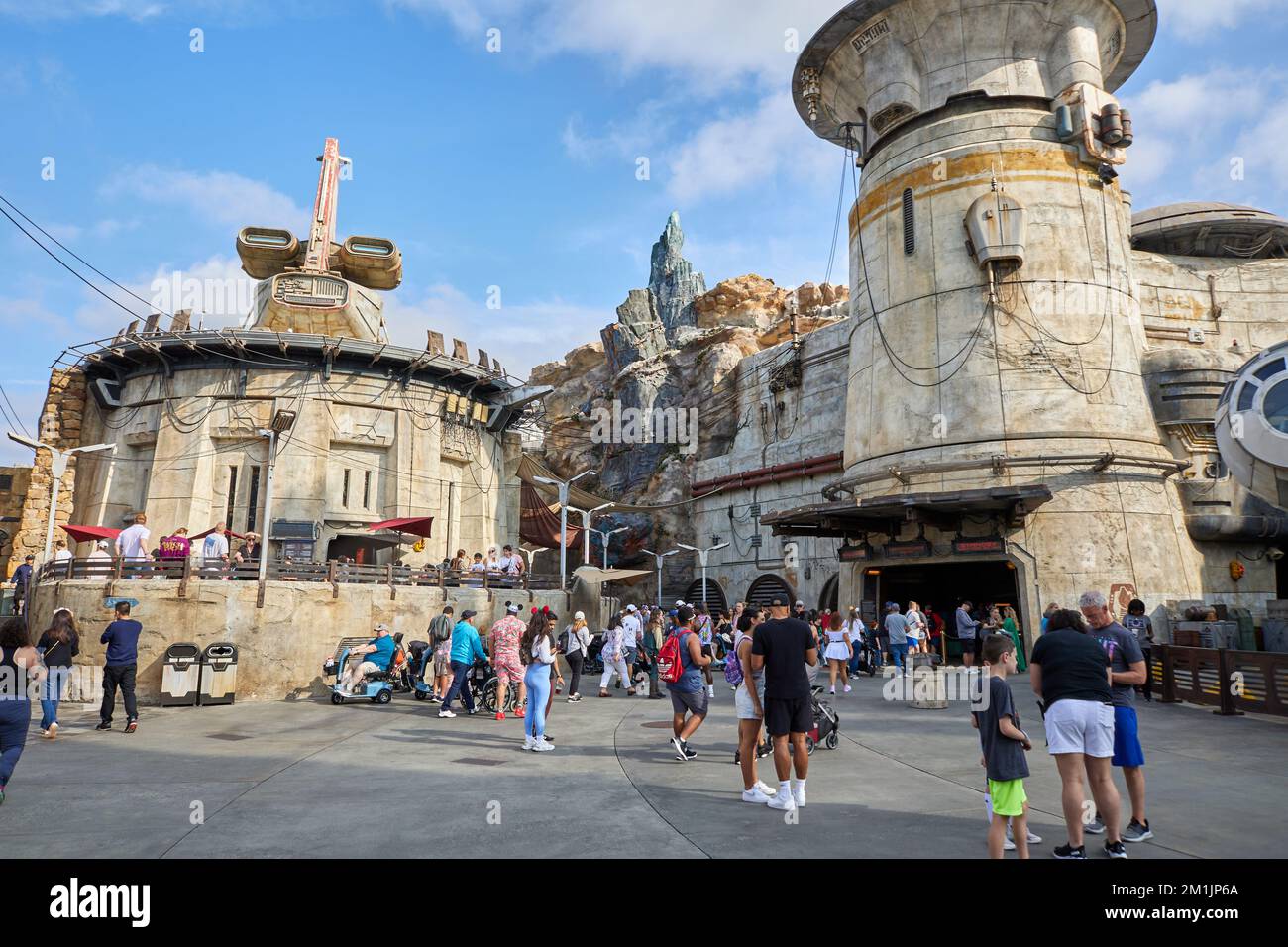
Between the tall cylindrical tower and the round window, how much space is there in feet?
18.9

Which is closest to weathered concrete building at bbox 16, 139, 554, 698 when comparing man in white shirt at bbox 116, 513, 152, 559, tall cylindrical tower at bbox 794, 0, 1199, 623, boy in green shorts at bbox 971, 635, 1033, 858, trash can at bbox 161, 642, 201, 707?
man in white shirt at bbox 116, 513, 152, 559

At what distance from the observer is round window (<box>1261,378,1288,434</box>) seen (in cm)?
1431

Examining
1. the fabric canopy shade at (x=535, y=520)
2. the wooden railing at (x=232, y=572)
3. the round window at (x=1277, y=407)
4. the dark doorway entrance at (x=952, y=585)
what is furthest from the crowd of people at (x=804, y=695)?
the fabric canopy shade at (x=535, y=520)

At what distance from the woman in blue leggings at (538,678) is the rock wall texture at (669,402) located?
35.7 m

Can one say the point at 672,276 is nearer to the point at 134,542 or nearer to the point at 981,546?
the point at 981,546

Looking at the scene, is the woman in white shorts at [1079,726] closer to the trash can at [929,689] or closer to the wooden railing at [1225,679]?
the wooden railing at [1225,679]

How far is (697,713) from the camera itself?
29.7 feet

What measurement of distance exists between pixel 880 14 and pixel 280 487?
24.9m

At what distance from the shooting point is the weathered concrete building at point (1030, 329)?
2141 centimetres

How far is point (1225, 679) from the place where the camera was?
11672 millimetres

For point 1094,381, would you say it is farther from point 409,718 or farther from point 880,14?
point 409,718

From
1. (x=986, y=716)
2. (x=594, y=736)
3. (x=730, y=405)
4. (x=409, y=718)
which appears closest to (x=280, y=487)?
(x=409, y=718)

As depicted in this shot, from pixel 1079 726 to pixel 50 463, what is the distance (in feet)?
90.4
